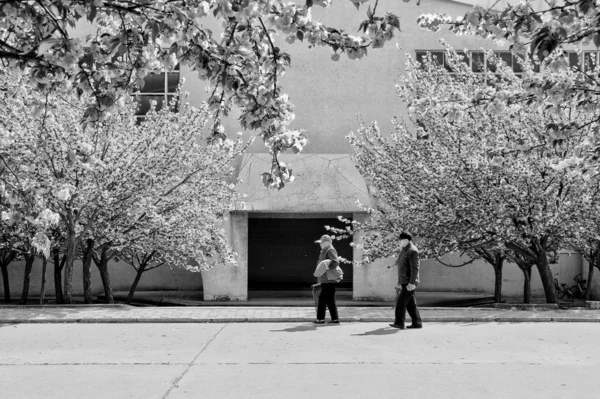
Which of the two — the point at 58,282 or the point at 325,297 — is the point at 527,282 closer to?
the point at 325,297

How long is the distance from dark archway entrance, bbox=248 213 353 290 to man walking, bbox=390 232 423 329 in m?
14.5

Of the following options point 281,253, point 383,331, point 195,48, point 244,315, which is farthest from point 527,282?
point 195,48

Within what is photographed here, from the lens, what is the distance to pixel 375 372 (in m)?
8.86

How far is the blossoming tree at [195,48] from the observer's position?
19.8 ft

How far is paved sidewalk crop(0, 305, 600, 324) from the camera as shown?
1513cm

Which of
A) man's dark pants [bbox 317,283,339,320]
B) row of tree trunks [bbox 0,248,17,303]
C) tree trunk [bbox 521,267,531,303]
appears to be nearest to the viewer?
man's dark pants [bbox 317,283,339,320]

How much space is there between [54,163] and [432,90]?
351 inches

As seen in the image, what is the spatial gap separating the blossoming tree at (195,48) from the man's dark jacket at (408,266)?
690cm

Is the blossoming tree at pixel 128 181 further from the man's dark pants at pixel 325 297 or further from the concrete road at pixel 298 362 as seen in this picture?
the man's dark pants at pixel 325 297

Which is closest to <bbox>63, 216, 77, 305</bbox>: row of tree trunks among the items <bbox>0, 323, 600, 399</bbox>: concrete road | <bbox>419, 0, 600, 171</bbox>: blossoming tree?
<bbox>0, 323, 600, 399</bbox>: concrete road

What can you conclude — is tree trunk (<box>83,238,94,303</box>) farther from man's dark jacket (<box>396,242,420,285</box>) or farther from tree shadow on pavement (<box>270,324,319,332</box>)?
man's dark jacket (<box>396,242,420,285</box>)

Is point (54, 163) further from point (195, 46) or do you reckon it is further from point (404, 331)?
point (195, 46)

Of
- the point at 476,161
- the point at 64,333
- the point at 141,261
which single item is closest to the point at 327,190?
the point at 141,261

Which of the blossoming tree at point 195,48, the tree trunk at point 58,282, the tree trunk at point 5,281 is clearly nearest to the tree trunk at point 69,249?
the tree trunk at point 58,282
